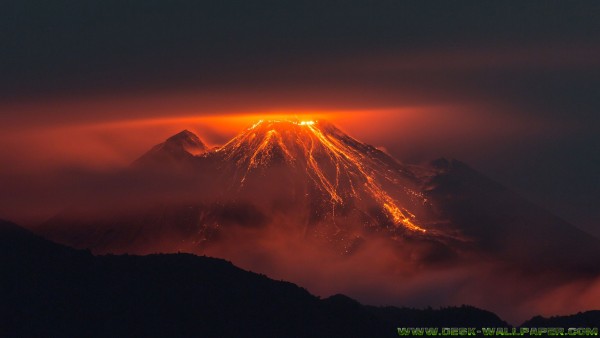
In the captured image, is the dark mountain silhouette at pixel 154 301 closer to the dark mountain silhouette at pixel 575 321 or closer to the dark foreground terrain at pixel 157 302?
the dark foreground terrain at pixel 157 302

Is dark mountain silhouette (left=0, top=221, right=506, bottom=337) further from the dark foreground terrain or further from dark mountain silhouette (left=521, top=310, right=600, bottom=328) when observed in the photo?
dark mountain silhouette (left=521, top=310, right=600, bottom=328)

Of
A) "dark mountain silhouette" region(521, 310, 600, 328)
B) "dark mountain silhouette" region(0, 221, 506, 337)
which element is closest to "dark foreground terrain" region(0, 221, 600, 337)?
"dark mountain silhouette" region(0, 221, 506, 337)

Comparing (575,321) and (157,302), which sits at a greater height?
(575,321)

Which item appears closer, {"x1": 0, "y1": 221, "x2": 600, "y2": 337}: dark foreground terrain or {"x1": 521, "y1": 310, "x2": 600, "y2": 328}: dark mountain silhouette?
{"x1": 0, "y1": 221, "x2": 600, "y2": 337}: dark foreground terrain

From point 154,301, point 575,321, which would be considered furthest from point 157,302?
point 575,321

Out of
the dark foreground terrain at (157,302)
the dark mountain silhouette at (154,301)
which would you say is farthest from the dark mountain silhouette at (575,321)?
the dark mountain silhouette at (154,301)

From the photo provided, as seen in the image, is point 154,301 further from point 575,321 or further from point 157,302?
point 575,321
